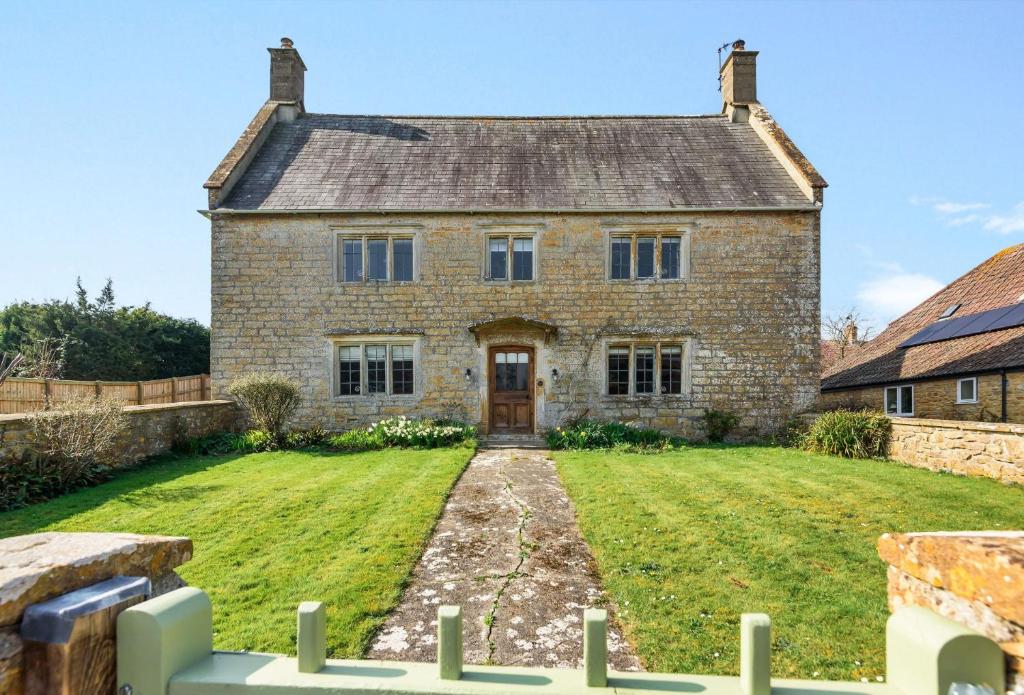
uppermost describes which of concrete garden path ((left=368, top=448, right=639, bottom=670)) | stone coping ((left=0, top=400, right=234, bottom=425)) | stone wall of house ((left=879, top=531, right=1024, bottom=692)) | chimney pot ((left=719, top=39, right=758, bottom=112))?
chimney pot ((left=719, top=39, right=758, bottom=112))

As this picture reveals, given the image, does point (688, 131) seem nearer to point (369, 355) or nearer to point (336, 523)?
point (369, 355)

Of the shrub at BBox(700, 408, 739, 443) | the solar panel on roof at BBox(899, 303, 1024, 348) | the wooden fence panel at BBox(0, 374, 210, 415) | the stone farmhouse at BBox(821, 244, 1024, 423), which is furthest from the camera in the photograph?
A: the shrub at BBox(700, 408, 739, 443)

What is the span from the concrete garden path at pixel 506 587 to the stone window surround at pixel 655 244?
324 inches

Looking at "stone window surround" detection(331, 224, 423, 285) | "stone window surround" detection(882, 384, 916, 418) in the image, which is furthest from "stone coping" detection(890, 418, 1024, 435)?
"stone window surround" detection(331, 224, 423, 285)

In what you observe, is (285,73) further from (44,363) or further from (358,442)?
(358,442)

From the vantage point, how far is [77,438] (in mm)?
9266

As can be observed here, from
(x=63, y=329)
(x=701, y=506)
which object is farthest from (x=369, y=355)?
(x=63, y=329)

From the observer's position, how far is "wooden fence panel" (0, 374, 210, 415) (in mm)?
12258

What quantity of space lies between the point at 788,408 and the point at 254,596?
1390 cm

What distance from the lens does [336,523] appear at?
22.3 ft

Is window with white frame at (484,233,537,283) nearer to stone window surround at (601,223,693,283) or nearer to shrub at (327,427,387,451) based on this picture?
stone window surround at (601,223,693,283)

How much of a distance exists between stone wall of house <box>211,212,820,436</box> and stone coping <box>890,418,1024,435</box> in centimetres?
346

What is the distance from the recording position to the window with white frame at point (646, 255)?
14914mm

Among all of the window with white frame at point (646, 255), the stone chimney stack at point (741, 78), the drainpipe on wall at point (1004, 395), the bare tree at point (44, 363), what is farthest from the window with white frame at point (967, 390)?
the bare tree at point (44, 363)
